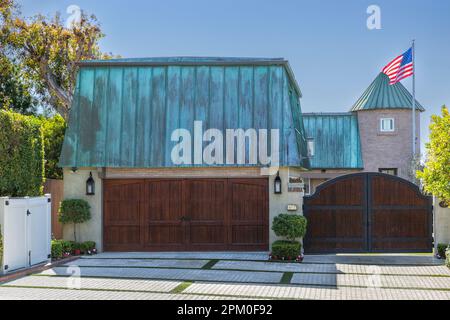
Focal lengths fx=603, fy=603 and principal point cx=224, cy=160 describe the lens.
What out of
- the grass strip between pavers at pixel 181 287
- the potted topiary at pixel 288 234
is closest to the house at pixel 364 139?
the potted topiary at pixel 288 234

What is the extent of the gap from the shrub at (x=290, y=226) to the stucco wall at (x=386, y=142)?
16.4 meters

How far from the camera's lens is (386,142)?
33.8m

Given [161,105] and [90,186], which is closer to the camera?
[90,186]

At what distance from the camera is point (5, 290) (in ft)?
43.0

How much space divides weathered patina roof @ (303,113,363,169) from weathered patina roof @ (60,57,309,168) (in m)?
13.2

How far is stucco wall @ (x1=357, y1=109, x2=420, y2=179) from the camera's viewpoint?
3353 centimetres

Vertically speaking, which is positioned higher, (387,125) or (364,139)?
(387,125)

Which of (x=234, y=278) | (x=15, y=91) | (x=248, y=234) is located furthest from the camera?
(x=15, y=91)

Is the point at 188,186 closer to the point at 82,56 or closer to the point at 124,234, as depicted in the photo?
the point at 124,234

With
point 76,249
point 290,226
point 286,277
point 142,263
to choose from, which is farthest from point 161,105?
point 286,277

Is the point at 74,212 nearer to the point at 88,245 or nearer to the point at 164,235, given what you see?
the point at 88,245

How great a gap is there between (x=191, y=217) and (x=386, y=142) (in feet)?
57.9
